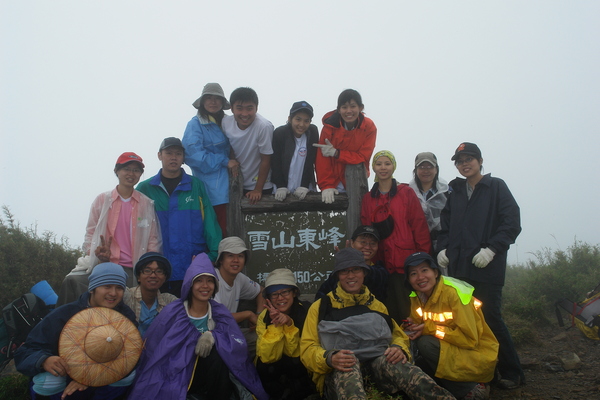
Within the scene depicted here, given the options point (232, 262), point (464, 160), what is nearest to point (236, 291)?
point (232, 262)

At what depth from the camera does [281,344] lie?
14.3 ft

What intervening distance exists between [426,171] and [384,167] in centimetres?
79

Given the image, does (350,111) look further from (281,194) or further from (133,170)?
(133,170)

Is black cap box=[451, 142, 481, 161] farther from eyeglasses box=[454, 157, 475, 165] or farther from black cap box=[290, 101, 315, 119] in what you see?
black cap box=[290, 101, 315, 119]

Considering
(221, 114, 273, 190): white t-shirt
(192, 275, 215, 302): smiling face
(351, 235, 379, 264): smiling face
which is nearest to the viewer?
(192, 275, 215, 302): smiling face

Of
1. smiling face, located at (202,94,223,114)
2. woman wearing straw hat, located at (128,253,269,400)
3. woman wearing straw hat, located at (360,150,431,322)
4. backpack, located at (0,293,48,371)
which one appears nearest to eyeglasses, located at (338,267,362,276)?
woman wearing straw hat, located at (360,150,431,322)

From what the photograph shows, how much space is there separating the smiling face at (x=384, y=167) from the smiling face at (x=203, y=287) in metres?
2.57

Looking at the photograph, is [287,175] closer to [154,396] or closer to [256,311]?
[256,311]

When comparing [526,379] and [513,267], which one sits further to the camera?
[513,267]

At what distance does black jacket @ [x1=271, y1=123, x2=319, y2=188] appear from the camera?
6.12 m

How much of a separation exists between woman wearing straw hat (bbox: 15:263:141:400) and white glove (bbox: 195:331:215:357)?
611mm

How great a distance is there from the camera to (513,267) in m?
15.6

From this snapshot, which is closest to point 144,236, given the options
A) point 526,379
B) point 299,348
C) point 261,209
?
point 261,209

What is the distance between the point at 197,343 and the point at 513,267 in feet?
47.6
